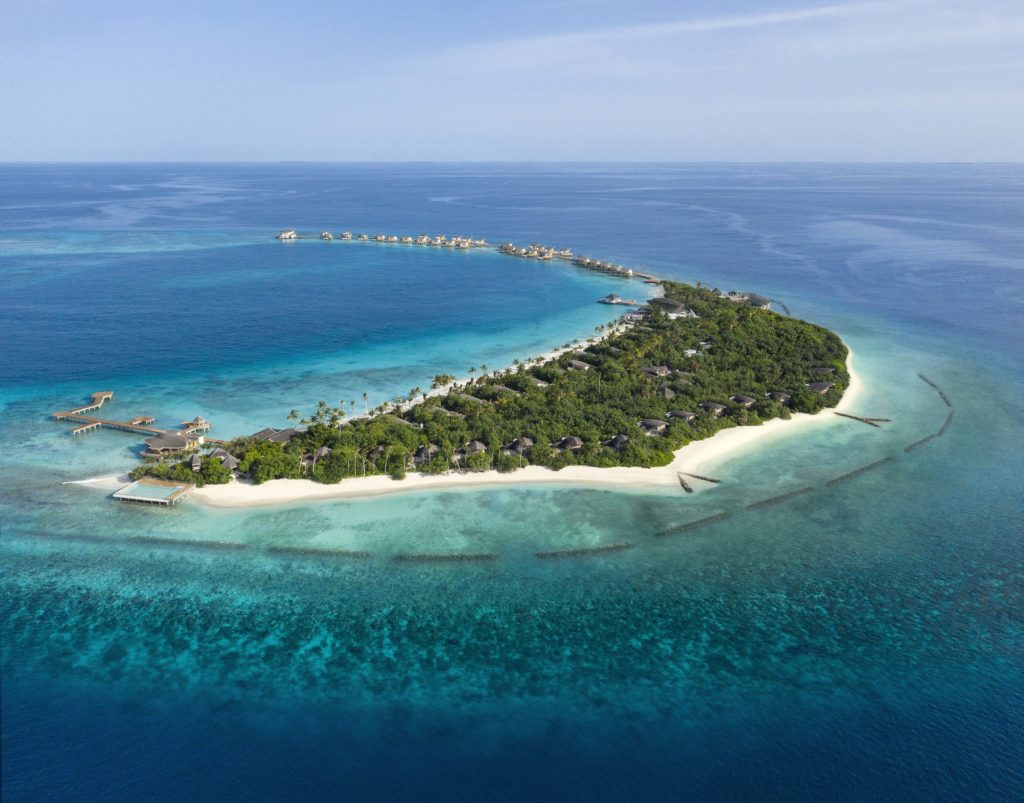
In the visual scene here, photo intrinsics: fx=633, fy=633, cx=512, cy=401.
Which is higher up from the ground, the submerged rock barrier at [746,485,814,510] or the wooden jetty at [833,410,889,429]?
the wooden jetty at [833,410,889,429]

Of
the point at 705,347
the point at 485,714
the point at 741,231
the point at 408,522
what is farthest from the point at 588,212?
the point at 485,714

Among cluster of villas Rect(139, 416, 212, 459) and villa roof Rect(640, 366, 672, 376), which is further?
villa roof Rect(640, 366, 672, 376)

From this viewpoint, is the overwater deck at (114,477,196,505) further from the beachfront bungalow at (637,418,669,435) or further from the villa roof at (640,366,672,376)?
the villa roof at (640,366,672,376)

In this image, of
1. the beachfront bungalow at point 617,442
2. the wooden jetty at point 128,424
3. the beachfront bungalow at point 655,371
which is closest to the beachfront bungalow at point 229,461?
the wooden jetty at point 128,424

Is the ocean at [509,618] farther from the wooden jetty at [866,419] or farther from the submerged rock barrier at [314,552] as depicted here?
the wooden jetty at [866,419]

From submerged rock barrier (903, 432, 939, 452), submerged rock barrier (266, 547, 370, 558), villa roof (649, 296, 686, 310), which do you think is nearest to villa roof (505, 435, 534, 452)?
submerged rock barrier (266, 547, 370, 558)

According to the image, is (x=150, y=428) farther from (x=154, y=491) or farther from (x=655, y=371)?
(x=655, y=371)
